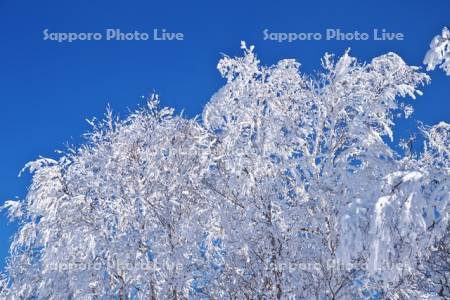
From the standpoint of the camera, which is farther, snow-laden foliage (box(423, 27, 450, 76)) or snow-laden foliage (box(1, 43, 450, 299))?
snow-laden foliage (box(1, 43, 450, 299))

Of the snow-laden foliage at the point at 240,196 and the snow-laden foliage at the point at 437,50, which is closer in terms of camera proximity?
the snow-laden foliage at the point at 437,50

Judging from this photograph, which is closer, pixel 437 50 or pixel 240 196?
pixel 437 50

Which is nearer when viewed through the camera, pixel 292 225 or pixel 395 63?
pixel 292 225

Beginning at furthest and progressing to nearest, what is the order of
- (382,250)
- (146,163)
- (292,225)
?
(146,163)
(292,225)
(382,250)

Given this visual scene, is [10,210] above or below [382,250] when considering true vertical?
above

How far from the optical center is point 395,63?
9.45 meters

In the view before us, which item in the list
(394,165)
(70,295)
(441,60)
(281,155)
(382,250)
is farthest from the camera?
(70,295)

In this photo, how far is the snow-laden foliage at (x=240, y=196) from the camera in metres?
8.31

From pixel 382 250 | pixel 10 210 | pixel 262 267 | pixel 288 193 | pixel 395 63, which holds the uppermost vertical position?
pixel 395 63

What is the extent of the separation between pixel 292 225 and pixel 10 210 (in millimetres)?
6814

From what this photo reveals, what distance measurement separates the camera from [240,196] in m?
9.12

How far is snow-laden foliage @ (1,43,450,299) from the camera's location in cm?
831

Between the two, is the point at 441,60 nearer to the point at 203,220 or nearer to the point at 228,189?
the point at 228,189

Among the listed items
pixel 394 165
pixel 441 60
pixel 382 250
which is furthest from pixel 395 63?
pixel 382 250
